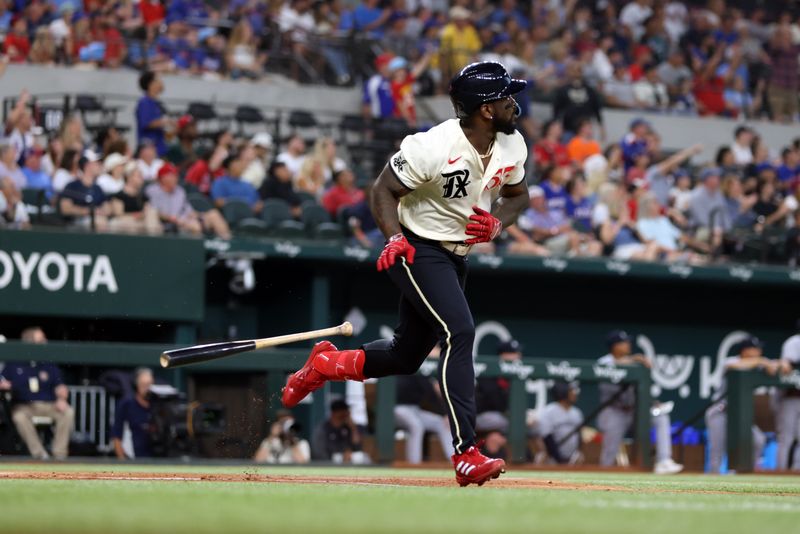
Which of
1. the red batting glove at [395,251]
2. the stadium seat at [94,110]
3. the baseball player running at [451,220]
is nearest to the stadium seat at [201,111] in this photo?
the stadium seat at [94,110]

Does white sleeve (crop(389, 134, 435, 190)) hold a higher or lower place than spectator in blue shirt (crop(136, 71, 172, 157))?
lower

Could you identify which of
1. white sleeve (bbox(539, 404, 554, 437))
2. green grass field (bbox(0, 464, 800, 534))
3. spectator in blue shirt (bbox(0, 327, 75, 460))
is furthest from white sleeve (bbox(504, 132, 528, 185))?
white sleeve (bbox(539, 404, 554, 437))

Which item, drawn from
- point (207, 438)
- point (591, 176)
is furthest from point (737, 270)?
point (207, 438)

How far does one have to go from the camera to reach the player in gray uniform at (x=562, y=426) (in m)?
14.2

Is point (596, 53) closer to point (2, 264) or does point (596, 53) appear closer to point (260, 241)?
point (260, 241)

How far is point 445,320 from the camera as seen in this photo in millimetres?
7191

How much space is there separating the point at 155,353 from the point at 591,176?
752 cm

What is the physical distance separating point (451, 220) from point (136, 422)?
5834 mm

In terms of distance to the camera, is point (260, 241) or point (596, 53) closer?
point (260, 241)

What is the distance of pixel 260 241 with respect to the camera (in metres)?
15.0

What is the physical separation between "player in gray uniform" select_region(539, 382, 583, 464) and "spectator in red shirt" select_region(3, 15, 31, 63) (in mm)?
7859

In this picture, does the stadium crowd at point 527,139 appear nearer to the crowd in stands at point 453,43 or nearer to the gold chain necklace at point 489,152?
the crowd in stands at point 453,43

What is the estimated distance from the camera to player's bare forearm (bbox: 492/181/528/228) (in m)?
7.84

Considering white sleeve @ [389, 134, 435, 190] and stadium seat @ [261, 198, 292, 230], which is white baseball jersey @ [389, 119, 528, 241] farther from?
stadium seat @ [261, 198, 292, 230]
